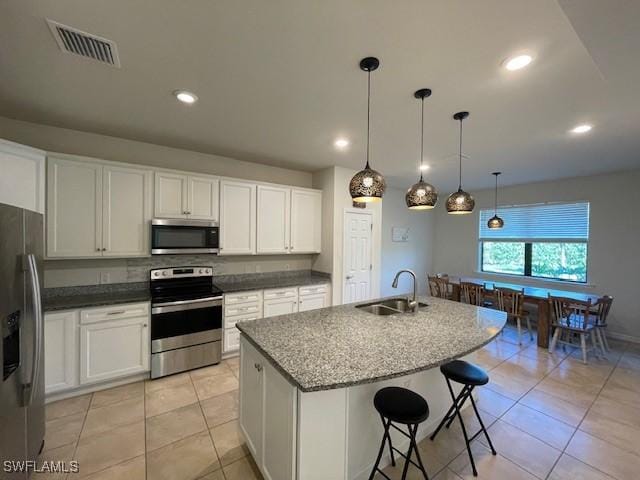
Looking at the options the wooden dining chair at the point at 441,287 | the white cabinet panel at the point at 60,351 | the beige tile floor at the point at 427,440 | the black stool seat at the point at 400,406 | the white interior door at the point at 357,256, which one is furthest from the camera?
the wooden dining chair at the point at 441,287

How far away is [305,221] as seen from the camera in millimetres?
4191

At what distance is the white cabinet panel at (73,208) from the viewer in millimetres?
2557

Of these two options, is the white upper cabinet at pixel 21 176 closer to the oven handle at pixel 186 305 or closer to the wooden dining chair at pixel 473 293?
the oven handle at pixel 186 305

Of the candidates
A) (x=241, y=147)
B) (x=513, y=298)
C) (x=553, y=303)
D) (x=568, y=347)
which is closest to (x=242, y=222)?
(x=241, y=147)

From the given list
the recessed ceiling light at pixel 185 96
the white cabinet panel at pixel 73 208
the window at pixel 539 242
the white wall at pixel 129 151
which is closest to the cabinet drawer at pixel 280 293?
the white wall at pixel 129 151

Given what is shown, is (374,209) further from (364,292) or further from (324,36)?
(324,36)

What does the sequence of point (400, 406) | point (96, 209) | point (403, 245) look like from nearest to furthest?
point (400, 406) < point (96, 209) < point (403, 245)

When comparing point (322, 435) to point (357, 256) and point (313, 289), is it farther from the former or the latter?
point (357, 256)

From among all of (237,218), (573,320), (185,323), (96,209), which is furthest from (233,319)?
(573,320)

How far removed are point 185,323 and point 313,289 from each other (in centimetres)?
175

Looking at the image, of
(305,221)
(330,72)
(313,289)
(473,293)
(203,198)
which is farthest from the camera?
(473,293)

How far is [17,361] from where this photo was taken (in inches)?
54.3

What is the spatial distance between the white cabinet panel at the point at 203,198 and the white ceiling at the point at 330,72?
0.46 metres

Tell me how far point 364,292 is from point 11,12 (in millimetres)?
4477
